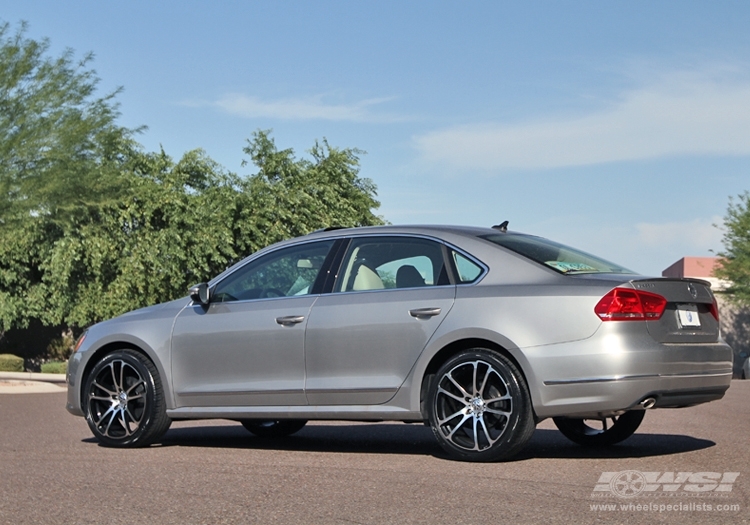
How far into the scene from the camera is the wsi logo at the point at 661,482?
6.17 metres

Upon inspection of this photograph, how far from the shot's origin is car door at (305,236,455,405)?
7.88 m

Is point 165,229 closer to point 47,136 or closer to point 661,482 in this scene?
point 47,136

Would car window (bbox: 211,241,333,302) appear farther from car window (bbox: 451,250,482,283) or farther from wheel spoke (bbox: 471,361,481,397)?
wheel spoke (bbox: 471,361,481,397)

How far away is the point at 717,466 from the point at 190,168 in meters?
34.4

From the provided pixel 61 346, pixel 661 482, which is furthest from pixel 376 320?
pixel 61 346

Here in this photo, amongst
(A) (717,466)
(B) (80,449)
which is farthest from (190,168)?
(A) (717,466)

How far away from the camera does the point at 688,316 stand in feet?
25.0

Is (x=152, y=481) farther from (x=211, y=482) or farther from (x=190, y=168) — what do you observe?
(x=190, y=168)

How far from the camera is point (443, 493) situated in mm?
6195

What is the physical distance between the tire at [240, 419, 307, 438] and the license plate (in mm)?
3880

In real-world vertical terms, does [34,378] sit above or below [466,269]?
below

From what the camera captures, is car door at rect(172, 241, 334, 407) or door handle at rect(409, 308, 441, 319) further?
car door at rect(172, 241, 334, 407)

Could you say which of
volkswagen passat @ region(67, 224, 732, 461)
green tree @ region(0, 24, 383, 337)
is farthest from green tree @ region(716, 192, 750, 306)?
volkswagen passat @ region(67, 224, 732, 461)

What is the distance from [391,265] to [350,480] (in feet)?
7.16
